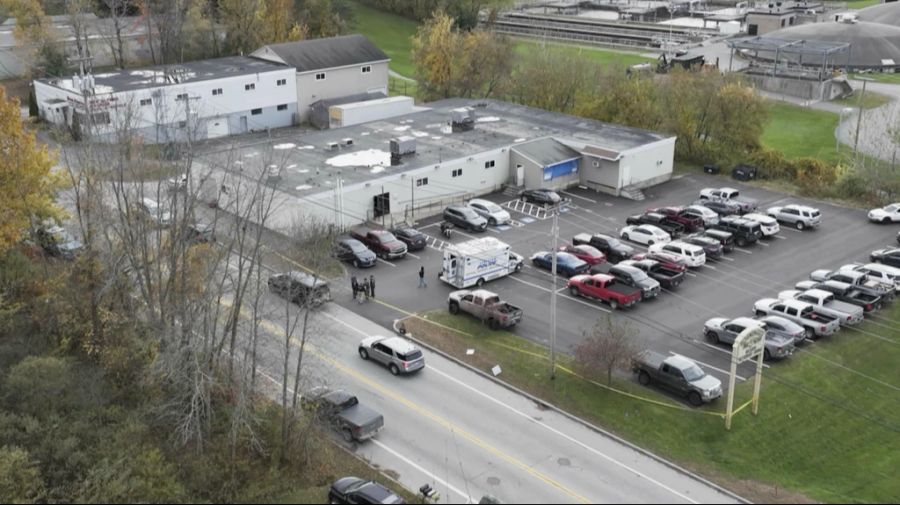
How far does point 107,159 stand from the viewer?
28.5 m

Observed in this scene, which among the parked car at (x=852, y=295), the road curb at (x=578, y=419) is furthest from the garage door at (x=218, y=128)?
the parked car at (x=852, y=295)

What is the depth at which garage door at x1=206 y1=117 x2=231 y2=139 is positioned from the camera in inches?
2478

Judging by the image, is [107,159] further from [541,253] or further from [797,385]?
[797,385]

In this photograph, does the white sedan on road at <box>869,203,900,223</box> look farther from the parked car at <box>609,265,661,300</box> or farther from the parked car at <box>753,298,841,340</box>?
the parked car at <box>609,265,661,300</box>

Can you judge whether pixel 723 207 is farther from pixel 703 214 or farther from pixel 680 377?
pixel 680 377

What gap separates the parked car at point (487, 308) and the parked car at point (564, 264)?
5020 mm

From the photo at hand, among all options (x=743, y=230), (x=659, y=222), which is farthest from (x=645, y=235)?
(x=743, y=230)

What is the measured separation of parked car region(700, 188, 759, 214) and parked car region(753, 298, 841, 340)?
1399cm

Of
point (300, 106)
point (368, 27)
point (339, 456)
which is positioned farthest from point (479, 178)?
point (368, 27)

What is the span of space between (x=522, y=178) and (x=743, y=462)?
28.9 m

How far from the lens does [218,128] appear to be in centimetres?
6359

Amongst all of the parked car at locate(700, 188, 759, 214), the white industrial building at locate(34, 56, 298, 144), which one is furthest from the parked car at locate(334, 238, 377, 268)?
the parked car at locate(700, 188, 759, 214)

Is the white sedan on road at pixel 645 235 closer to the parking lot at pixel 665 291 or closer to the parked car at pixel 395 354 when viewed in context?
the parking lot at pixel 665 291

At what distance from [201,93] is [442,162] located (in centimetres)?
2313
